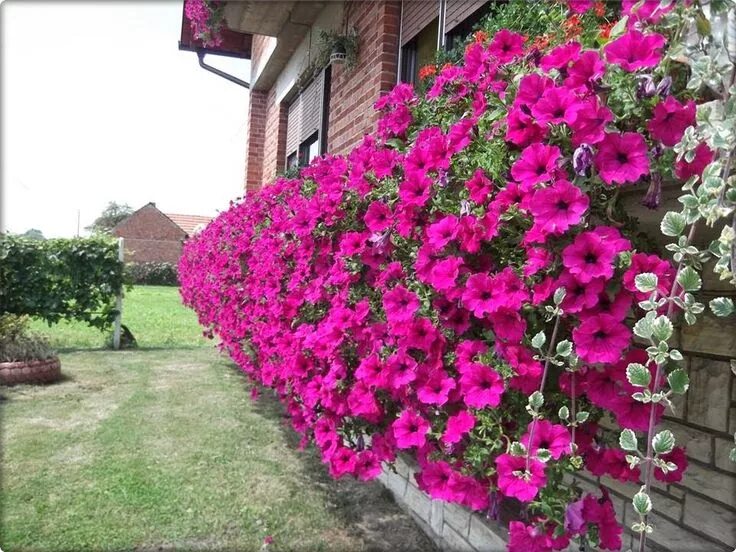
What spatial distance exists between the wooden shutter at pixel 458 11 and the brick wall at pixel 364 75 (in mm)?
765

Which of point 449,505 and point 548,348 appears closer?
point 548,348

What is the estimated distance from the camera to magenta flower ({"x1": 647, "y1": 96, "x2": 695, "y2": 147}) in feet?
3.95

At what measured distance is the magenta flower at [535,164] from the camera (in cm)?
131

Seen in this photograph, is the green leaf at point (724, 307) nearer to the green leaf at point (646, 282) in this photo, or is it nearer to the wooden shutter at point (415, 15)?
the green leaf at point (646, 282)

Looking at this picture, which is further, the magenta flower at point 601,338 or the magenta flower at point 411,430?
the magenta flower at point 411,430

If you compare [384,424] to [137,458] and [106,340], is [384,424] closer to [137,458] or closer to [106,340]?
[137,458]

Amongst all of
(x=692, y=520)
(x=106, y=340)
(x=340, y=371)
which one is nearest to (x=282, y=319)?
(x=340, y=371)

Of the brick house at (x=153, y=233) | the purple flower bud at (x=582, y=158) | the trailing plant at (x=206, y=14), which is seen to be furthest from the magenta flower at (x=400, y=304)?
the brick house at (x=153, y=233)

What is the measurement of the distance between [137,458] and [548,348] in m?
3.23

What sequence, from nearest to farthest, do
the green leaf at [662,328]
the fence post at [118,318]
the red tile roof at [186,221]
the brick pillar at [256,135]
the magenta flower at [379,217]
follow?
the green leaf at [662,328]
the magenta flower at [379,217]
the fence post at [118,318]
the brick pillar at [256,135]
the red tile roof at [186,221]

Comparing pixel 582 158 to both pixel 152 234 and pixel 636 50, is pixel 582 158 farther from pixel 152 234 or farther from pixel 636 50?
pixel 152 234

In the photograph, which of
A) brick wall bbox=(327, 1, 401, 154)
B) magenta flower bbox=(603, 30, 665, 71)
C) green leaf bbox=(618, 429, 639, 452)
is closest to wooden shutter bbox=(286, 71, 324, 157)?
brick wall bbox=(327, 1, 401, 154)

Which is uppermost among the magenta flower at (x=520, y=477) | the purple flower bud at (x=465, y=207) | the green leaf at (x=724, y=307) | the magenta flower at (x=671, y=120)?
the magenta flower at (x=671, y=120)

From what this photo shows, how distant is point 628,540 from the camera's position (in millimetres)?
1897
